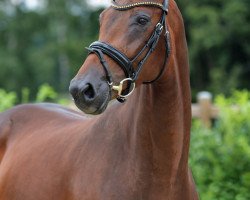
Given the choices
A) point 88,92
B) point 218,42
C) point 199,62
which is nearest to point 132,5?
point 88,92

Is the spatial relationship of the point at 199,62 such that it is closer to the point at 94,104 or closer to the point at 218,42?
the point at 218,42

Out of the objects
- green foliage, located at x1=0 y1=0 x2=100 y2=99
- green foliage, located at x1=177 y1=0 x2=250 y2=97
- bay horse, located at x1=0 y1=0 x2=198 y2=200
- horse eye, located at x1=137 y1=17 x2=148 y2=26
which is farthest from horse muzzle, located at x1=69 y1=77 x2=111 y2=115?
green foliage, located at x1=0 y1=0 x2=100 y2=99

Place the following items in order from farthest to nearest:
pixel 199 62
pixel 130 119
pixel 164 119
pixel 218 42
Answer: pixel 199 62 → pixel 218 42 → pixel 130 119 → pixel 164 119

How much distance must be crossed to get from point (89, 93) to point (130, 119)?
589mm

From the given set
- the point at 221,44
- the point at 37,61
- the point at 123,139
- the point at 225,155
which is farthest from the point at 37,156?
the point at 37,61

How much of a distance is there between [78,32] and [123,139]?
38.8 m

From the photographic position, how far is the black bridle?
306 cm

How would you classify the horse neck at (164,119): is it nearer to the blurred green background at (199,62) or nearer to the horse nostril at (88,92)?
the horse nostril at (88,92)

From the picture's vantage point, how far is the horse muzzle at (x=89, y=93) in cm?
292

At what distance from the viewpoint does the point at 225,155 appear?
18.3ft

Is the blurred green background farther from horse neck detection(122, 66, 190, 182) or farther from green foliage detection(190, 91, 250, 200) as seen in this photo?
horse neck detection(122, 66, 190, 182)

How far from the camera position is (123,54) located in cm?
309

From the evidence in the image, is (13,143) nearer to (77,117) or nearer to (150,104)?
(77,117)

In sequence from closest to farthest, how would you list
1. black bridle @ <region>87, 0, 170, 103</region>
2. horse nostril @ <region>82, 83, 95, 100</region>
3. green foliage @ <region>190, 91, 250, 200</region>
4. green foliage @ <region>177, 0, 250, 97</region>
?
horse nostril @ <region>82, 83, 95, 100</region> < black bridle @ <region>87, 0, 170, 103</region> < green foliage @ <region>190, 91, 250, 200</region> < green foliage @ <region>177, 0, 250, 97</region>
